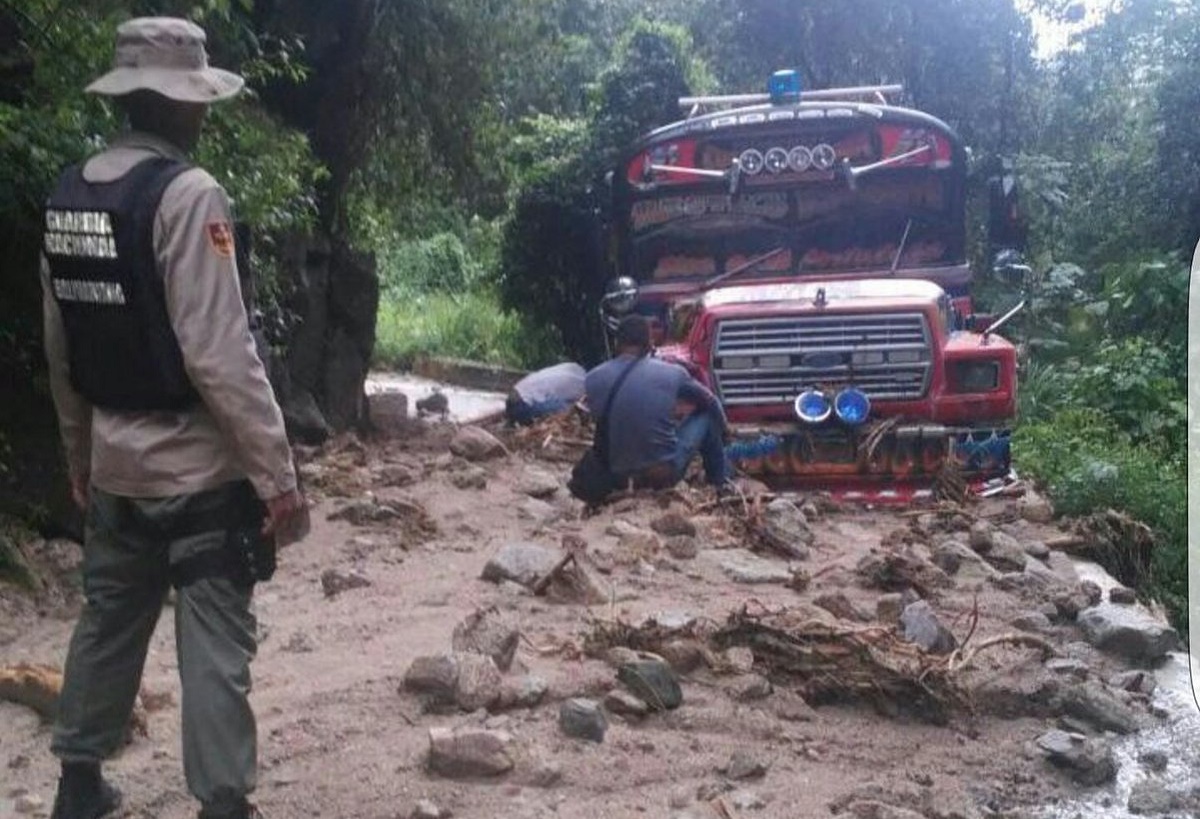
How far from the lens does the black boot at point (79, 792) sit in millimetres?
4105

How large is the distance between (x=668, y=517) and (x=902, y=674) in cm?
275

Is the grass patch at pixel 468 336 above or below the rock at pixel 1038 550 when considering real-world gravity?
below

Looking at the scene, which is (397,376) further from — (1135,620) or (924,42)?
(1135,620)

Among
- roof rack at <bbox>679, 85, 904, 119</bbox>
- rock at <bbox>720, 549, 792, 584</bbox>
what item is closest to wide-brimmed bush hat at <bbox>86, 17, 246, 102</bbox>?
rock at <bbox>720, 549, 792, 584</bbox>

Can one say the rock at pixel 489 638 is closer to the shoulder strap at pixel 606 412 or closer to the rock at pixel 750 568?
the rock at pixel 750 568

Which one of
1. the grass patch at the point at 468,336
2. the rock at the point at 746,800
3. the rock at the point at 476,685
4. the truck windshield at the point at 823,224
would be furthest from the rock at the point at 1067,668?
the grass patch at the point at 468,336

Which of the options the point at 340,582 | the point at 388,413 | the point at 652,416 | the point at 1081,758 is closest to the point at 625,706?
the point at 1081,758

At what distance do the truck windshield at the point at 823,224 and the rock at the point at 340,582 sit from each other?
4.70 m

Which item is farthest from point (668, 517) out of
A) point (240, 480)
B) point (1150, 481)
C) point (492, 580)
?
point (240, 480)

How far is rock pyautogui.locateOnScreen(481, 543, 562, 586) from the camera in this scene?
6.66m

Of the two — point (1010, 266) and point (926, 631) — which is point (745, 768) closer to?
point (926, 631)

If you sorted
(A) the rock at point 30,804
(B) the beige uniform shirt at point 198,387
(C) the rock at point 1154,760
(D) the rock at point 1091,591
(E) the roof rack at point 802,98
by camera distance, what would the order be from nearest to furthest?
(B) the beige uniform shirt at point 198,387
(A) the rock at point 30,804
(C) the rock at point 1154,760
(D) the rock at point 1091,591
(E) the roof rack at point 802,98

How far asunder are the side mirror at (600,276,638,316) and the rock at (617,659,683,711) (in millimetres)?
5686

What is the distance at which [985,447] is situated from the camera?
9672mm
